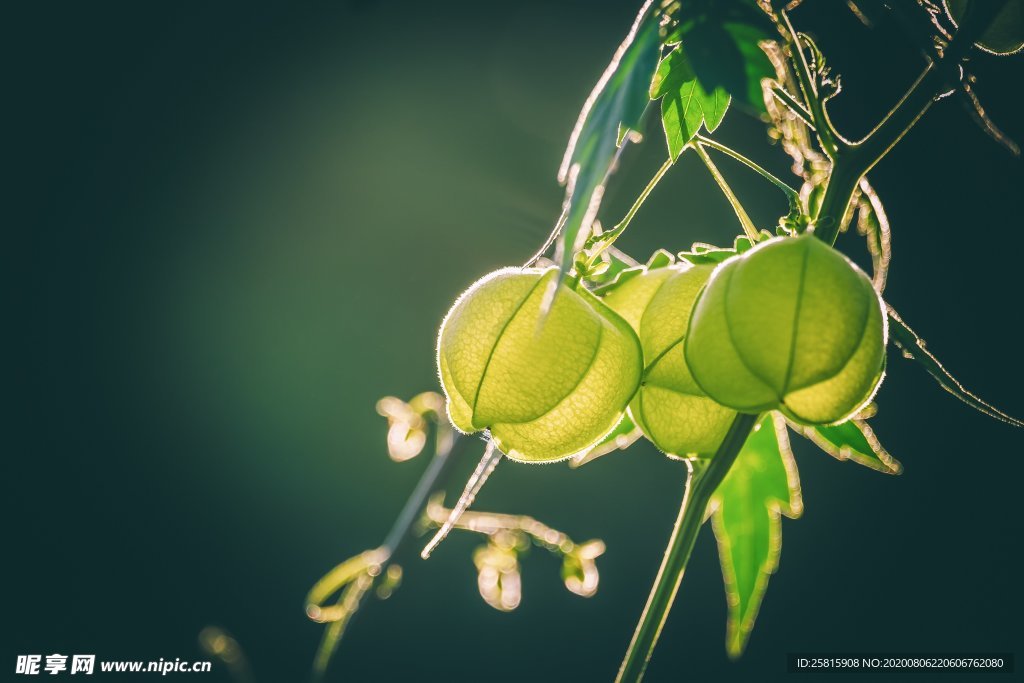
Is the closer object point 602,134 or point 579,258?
point 602,134

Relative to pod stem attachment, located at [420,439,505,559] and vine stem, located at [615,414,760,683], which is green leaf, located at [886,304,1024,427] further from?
pod stem attachment, located at [420,439,505,559]

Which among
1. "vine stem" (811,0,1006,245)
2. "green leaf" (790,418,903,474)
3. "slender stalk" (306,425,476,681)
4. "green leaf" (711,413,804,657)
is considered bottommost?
"slender stalk" (306,425,476,681)

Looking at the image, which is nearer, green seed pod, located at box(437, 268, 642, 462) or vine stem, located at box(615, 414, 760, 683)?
vine stem, located at box(615, 414, 760, 683)

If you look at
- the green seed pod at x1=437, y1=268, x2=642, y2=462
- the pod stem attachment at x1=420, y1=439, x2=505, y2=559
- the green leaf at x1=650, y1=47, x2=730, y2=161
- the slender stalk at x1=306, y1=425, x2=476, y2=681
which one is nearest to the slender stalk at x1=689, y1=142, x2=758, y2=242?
the green leaf at x1=650, y1=47, x2=730, y2=161

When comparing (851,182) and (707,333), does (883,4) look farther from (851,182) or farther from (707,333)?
(707,333)

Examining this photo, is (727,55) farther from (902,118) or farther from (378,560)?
(378,560)

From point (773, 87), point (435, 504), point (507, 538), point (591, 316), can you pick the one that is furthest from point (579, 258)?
point (507, 538)

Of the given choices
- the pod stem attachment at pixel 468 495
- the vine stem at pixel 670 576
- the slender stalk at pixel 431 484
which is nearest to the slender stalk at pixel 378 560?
the slender stalk at pixel 431 484
